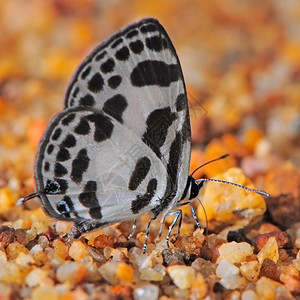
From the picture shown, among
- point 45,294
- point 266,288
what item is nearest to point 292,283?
point 266,288

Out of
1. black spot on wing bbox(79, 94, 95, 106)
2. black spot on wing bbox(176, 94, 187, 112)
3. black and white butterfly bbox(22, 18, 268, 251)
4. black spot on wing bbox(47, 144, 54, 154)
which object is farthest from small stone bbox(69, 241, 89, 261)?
black spot on wing bbox(176, 94, 187, 112)

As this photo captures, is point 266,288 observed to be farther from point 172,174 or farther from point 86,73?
point 86,73

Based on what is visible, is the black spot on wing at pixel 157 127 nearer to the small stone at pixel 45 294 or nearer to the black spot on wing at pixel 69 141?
the black spot on wing at pixel 69 141

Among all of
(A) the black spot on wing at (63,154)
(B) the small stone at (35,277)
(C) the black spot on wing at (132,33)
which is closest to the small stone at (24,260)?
(B) the small stone at (35,277)

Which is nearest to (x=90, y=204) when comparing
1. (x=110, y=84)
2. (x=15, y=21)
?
(x=110, y=84)

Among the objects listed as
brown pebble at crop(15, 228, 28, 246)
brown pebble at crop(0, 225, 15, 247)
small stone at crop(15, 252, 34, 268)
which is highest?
brown pebble at crop(0, 225, 15, 247)

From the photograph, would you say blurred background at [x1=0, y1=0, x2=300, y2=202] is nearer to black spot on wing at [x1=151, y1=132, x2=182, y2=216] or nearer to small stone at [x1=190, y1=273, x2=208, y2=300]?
black spot on wing at [x1=151, y1=132, x2=182, y2=216]

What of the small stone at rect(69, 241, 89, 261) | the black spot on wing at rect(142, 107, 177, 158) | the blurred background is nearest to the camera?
the small stone at rect(69, 241, 89, 261)
